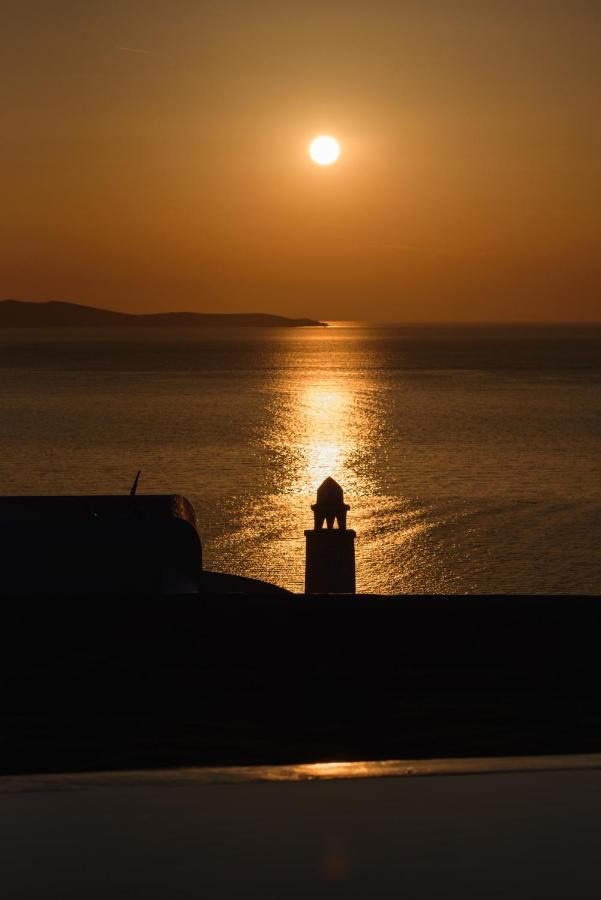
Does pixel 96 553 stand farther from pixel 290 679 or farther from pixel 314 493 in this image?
pixel 314 493

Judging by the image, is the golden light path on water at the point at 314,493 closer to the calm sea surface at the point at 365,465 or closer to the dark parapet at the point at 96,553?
the calm sea surface at the point at 365,465

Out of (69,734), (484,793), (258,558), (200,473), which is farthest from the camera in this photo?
(200,473)

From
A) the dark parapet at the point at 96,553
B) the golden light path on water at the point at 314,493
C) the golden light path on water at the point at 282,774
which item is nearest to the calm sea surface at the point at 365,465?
the golden light path on water at the point at 314,493

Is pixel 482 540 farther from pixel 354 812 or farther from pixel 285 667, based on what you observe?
pixel 354 812

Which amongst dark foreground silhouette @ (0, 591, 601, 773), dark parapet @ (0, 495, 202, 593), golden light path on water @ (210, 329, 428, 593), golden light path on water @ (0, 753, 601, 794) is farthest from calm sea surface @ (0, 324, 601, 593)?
golden light path on water @ (0, 753, 601, 794)

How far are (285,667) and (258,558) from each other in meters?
28.6

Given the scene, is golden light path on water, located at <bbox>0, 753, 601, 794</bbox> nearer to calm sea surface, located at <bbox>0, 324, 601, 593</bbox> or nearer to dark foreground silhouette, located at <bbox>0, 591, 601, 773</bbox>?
dark foreground silhouette, located at <bbox>0, 591, 601, 773</bbox>

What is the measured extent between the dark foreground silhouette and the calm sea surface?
23.9m

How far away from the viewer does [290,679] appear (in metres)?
6.06

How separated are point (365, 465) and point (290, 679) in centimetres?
5204

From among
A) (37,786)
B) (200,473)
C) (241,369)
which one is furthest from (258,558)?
(241,369)

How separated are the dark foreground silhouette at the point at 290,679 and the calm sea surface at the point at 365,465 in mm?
23915

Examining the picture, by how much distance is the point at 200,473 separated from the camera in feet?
178

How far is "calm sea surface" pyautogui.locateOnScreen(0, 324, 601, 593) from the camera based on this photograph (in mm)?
34562
